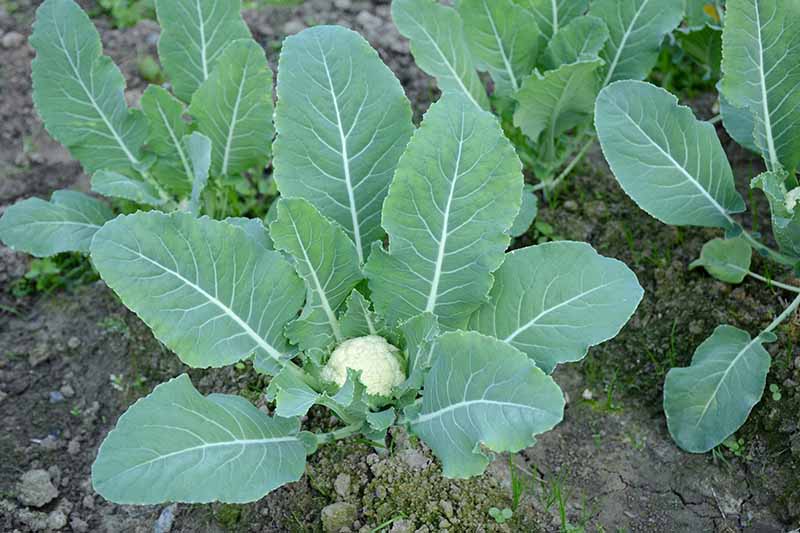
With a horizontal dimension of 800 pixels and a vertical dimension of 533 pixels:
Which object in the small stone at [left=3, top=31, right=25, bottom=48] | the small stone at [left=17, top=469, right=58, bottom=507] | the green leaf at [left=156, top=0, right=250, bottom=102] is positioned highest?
the green leaf at [left=156, top=0, right=250, bottom=102]

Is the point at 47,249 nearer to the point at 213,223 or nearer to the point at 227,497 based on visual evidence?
the point at 213,223

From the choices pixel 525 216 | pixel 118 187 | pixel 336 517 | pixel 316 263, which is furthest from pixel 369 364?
pixel 118 187

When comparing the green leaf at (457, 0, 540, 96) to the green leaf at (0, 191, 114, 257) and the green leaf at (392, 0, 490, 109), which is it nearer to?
the green leaf at (392, 0, 490, 109)

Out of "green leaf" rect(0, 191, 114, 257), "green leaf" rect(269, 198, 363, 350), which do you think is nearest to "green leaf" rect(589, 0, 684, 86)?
"green leaf" rect(269, 198, 363, 350)

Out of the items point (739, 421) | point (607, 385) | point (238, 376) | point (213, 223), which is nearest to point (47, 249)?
point (238, 376)

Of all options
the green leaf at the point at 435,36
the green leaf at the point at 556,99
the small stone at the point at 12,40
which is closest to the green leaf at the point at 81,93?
the green leaf at the point at 435,36

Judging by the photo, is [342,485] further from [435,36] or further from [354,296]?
[435,36]
